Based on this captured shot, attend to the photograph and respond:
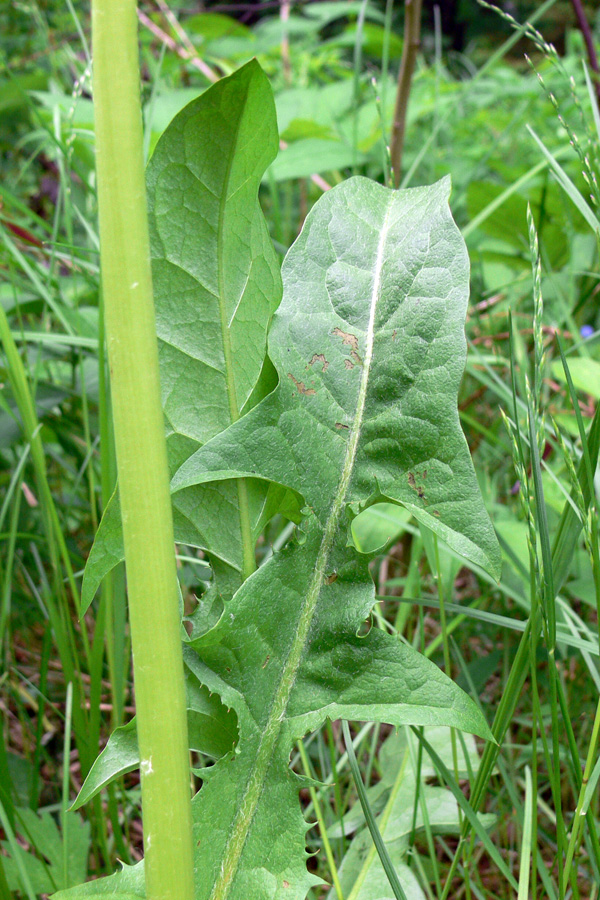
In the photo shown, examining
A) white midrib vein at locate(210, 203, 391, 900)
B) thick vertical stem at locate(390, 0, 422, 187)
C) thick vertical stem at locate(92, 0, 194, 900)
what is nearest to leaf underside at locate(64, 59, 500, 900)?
white midrib vein at locate(210, 203, 391, 900)

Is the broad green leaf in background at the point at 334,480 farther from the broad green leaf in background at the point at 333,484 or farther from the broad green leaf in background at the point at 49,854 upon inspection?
the broad green leaf in background at the point at 49,854

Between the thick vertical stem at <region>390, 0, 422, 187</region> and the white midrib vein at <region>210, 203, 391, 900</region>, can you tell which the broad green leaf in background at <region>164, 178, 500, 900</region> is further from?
the thick vertical stem at <region>390, 0, 422, 187</region>

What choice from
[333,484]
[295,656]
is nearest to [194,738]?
[295,656]

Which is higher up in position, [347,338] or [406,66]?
[406,66]

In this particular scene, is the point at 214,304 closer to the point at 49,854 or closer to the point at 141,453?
the point at 141,453

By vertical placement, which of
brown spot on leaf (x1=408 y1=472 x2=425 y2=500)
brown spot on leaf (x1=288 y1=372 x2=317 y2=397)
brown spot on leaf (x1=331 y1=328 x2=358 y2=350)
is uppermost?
brown spot on leaf (x1=331 y1=328 x2=358 y2=350)

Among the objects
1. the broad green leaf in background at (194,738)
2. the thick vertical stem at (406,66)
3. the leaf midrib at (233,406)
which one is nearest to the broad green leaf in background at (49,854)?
the broad green leaf in background at (194,738)
